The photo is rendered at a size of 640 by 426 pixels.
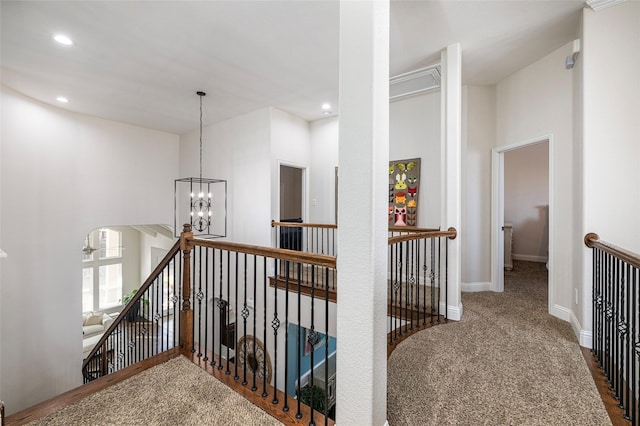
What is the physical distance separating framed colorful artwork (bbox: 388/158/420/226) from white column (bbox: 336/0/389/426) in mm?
3164

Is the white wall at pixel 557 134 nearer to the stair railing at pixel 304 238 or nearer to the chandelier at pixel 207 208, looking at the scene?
the stair railing at pixel 304 238

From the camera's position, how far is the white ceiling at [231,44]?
2.53 m

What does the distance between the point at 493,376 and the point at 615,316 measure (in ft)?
2.85

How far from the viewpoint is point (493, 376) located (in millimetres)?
2002

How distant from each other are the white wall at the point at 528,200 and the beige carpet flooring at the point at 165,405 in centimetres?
674

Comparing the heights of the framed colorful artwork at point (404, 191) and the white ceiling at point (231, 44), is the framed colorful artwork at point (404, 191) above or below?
below

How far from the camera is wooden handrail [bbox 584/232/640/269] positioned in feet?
5.13

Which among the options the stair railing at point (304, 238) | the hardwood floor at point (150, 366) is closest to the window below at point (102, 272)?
the stair railing at point (304, 238)

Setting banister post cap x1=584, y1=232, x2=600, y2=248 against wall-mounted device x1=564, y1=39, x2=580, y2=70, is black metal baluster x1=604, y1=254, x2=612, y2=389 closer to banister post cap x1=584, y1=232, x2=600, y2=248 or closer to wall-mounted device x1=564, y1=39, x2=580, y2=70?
banister post cap x1=584, y1=232, x2=600, y2=248

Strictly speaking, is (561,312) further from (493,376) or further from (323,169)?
(323,169)

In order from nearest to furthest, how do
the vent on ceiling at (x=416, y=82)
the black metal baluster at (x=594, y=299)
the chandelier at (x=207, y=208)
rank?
the black metal baluster at (x=594, y=299), the vent on ceiling at (x=416, y=82), the chandelier at (x=207, y=208)

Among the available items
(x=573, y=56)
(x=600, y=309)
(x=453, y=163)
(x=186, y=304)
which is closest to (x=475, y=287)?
(x=600, y=309)

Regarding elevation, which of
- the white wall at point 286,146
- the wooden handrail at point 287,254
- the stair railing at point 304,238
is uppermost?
the white wall at point 286,146

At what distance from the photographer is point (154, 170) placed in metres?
6.32
